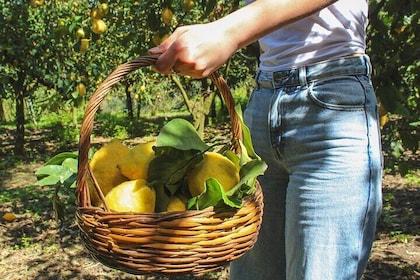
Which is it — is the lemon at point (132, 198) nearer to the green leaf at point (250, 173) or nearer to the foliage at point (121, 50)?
the green leaf at point (250, 173)

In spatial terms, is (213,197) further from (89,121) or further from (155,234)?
(89,121)

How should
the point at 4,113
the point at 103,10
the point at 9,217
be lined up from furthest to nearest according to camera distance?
the point at 4,113 → the point at 9,217 → the point at 103,10

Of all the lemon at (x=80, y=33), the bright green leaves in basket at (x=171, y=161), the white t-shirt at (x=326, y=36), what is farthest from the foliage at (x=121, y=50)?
the bright green leaves in basket at (x=171, y=161)

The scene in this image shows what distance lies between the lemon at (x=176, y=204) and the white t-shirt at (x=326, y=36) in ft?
1.17

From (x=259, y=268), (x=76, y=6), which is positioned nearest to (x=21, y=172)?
(x=76, y=6)

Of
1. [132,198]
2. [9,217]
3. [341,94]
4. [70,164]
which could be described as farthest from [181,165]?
[9,217]

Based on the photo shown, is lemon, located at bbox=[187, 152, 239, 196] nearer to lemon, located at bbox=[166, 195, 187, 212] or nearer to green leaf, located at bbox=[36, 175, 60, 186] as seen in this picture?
lemon, located at bbox=[166, 195, 187, 212]

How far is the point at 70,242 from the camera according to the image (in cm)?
310

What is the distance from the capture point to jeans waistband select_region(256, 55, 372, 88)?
994 mm

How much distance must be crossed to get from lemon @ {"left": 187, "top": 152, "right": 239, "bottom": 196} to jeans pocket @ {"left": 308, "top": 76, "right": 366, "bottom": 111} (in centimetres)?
23

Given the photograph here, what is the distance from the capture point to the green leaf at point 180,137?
35.0 inches

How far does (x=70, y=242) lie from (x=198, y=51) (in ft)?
8.54

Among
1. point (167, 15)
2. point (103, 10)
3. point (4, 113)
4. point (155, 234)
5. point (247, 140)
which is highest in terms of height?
point (103, 10)

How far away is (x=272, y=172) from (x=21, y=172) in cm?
516
